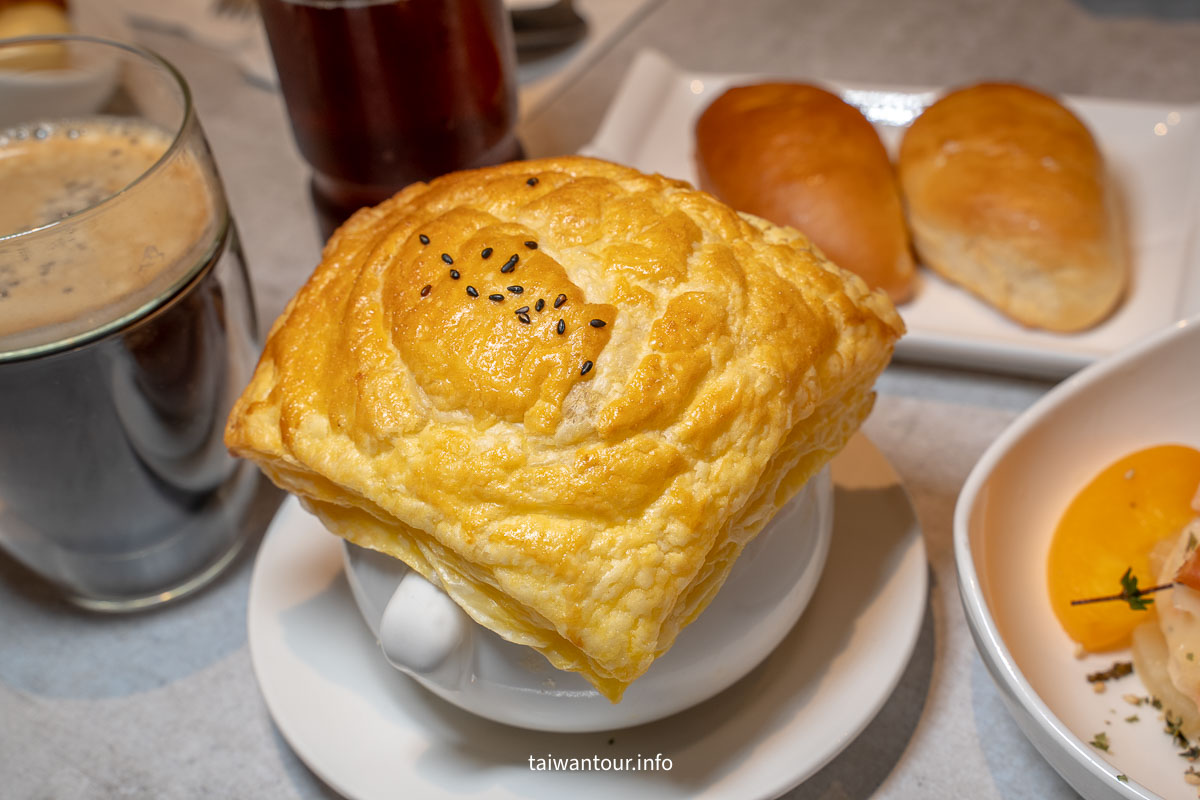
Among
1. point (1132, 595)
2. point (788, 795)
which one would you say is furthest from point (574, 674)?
point (1132, 595)

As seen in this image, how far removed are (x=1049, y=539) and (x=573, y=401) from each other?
0.59 m

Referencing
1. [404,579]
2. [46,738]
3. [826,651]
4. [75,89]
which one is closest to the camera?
[404,579]

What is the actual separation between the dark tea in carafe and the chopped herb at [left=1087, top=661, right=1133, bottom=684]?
0.99m

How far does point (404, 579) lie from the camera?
0.80 meters

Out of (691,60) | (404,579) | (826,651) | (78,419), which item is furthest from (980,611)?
(691,60)

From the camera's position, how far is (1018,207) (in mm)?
1418

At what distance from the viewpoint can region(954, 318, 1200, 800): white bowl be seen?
0.82m

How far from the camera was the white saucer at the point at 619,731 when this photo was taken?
2.85ft

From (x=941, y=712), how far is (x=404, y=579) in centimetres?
56

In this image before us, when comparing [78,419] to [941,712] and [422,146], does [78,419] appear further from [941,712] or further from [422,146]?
[941,712]

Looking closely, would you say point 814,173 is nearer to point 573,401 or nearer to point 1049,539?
point 1049,539

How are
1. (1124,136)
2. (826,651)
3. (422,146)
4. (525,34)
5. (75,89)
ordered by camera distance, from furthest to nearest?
(525,34) → (1124,136) → (422,146) → (75,89) → (826,651)

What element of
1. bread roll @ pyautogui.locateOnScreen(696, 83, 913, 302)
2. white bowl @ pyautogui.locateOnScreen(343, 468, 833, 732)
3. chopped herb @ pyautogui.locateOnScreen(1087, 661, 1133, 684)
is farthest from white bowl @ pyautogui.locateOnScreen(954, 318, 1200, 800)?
bread roll @ pyautogui.locateOnScreen(696, 83, 913, 302)

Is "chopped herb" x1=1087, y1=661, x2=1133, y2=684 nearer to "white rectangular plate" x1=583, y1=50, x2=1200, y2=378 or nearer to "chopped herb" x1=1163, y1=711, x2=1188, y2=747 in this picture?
"chopped herb" x1=1163, y1=711, x2=1188, y2=747
